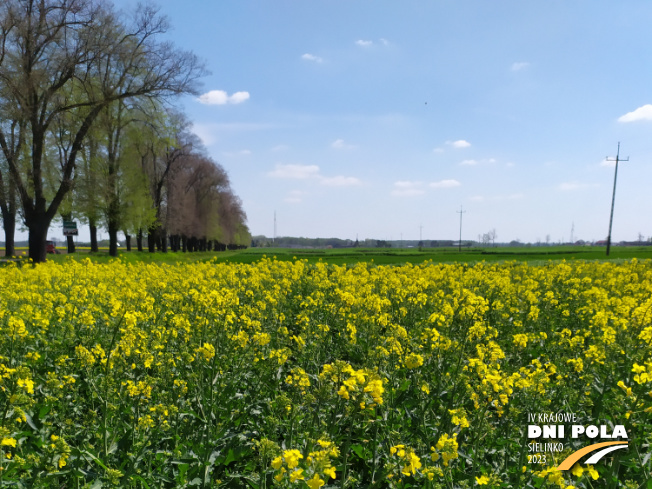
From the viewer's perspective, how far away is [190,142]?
4400 centimetres

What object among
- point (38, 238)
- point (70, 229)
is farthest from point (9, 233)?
point (38, 238)

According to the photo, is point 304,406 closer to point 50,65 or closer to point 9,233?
point 50,65

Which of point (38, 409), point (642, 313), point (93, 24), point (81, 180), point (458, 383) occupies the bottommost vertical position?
point (38, 409)

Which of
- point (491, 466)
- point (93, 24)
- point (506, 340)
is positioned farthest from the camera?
point (93, 24)

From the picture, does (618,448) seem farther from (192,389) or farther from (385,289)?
(385,289)

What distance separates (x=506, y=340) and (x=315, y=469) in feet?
16.4

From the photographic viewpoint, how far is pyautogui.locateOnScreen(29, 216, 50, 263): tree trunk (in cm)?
2086

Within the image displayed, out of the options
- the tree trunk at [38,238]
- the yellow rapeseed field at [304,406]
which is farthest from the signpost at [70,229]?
the yellow rapeseed field at [304,406]

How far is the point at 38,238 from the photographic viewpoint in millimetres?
20969

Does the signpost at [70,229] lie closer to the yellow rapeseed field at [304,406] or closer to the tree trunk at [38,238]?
the tree trunk at [38,238]

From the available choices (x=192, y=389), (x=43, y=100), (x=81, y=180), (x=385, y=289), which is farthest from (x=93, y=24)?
(x=192, y=389)

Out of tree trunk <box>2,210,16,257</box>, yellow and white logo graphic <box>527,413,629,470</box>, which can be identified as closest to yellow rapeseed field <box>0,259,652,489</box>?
yellow and white logo graphic <box>527,413,629,470</box>

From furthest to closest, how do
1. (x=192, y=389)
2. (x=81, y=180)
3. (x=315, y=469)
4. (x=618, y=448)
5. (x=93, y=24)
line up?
(x=81, y=180) < (x=93, y=24) < (x=192, y=389) < (x=618, y=448) < (x=315, y=469)

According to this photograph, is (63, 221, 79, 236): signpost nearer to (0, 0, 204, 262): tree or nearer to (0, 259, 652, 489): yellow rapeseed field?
(0, 0, 204, 262): tree
